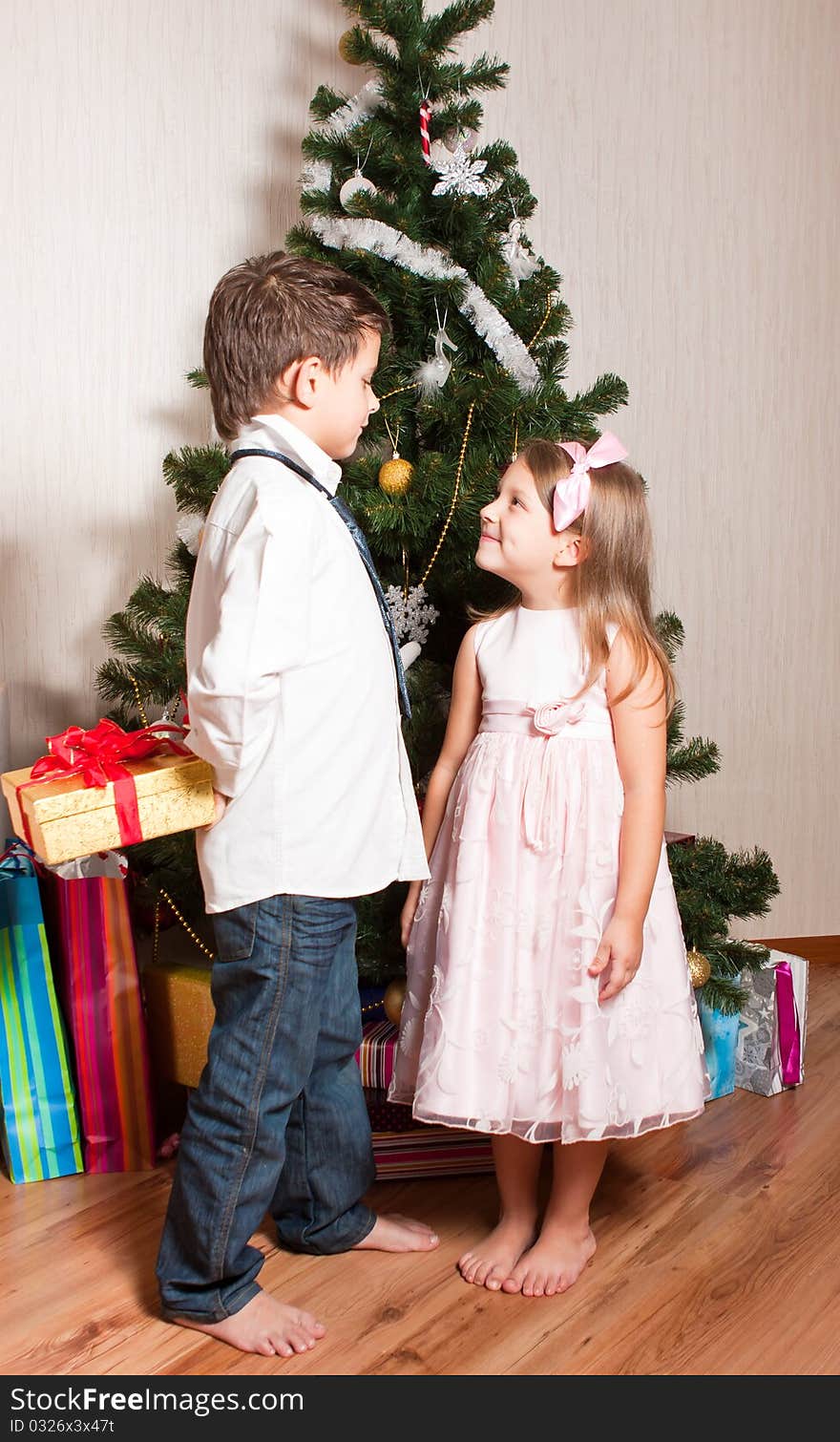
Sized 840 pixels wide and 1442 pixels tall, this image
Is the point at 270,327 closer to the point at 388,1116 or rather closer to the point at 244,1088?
the point at 244,1088

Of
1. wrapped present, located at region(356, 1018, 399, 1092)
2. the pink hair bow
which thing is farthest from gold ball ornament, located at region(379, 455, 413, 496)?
wrapped present, located at region(356, 1018, 399, 1092)

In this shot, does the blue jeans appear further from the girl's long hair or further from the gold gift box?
the girl's long hair

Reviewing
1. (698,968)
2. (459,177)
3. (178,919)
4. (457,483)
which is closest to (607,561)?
(457,483)

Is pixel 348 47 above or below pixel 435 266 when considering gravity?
above

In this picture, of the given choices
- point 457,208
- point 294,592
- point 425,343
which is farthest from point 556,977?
point 457,208

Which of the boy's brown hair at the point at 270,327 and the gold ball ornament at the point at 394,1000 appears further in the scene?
the gold ball ornament at the point at 394,1000

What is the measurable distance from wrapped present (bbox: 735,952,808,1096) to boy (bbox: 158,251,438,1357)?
0.92 meters

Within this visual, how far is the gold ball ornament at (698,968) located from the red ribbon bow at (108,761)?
3.03 feet

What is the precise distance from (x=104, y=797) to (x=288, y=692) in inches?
8.9

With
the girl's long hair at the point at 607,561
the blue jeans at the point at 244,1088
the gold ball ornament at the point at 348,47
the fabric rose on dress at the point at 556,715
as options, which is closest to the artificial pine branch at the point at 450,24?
the gold ball ornament at the point at 348,47

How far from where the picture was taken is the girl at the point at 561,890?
147 cm

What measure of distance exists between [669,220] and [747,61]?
0.37m

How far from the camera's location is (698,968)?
1.91 meters

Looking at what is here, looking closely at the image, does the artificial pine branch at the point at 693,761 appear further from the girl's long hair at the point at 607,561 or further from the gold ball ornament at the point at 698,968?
the girl's long hair at the point at 607,561
